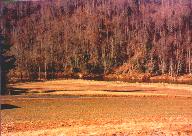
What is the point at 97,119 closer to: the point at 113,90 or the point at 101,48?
the point at 113,90

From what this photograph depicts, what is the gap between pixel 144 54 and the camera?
160750 millimetres

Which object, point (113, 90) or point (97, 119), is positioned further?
point (113, 90)

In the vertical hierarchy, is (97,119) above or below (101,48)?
below

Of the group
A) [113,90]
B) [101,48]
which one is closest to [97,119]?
[113,90]

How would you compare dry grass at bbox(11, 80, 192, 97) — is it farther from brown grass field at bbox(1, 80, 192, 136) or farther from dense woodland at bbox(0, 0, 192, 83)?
dense woodland at bbox(0, 0, 192, 83)

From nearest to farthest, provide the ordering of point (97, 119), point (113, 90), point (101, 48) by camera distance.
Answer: point (97, 119)
point (113, 90)
point (101, 48)

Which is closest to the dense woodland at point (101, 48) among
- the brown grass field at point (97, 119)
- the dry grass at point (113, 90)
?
the dry grass at point (113, 90)

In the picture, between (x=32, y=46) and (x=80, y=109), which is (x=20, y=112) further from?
(x=32, y=46)

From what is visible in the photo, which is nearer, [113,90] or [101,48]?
[113,90]

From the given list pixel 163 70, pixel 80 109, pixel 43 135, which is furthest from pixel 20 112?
pixel 163 70

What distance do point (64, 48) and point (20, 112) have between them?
131152mm

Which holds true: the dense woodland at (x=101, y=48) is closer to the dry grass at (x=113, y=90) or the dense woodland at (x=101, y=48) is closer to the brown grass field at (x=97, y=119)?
the dry grass at (x=113, y=90)

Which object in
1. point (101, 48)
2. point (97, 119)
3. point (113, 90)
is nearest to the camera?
point (97, 119)

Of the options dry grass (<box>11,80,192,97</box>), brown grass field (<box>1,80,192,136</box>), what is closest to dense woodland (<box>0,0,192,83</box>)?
dry grass (<box>11,80,192,97</box>)
